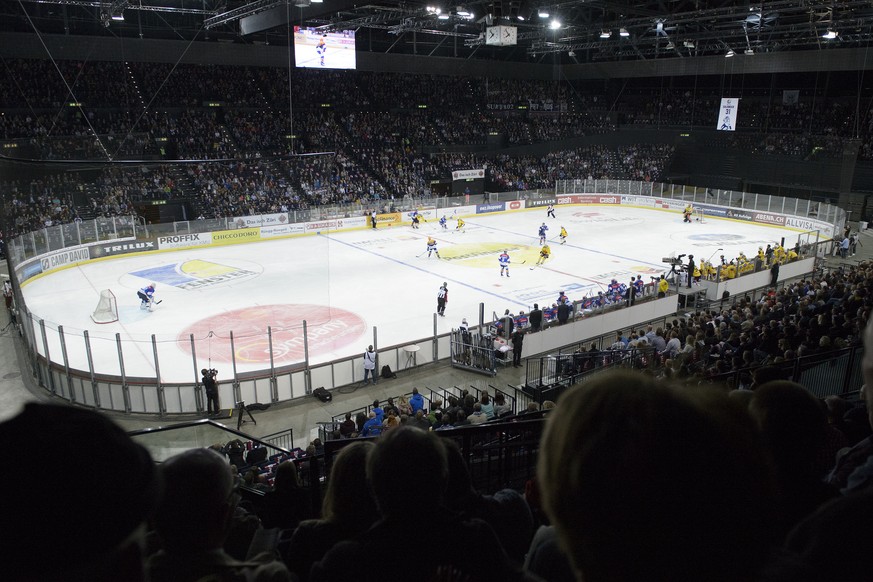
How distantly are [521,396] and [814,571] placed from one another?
14.0 meters

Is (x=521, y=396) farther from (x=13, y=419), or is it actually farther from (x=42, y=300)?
(x=42, y=300)

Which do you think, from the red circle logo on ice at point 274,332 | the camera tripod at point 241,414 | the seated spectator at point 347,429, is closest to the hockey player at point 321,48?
the red circle logo on ice at point 274,332

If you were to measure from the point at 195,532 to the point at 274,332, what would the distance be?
1756 centimetres

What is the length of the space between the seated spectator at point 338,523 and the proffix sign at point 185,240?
30.6 metres

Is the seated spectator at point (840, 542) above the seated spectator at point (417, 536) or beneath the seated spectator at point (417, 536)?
above

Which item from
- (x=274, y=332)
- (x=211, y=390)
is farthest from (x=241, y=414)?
(x=274, y=332)

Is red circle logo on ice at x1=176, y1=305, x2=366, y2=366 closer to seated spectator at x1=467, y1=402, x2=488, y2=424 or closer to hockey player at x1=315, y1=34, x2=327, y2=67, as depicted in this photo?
seated spectator at x1=467, y1=402, x2=488, y2=424

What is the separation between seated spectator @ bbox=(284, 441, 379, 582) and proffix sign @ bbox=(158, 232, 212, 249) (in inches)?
1204

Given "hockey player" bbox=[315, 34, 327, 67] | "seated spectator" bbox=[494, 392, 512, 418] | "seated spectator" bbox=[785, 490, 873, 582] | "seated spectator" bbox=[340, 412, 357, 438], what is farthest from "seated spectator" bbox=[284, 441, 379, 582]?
"hockey player" bbox=[315, 34, 327, 67]

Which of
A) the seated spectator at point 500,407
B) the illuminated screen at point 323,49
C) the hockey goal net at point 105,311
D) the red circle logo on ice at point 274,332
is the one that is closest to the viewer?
the seated spectator at point 500,407

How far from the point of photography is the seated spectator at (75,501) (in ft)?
3.81

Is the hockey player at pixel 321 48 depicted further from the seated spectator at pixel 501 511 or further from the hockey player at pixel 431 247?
the seated spectator at pixel 501 511

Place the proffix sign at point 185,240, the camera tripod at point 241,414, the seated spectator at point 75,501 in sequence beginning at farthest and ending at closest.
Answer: the proffix sign at point 185,240, the camera tripod at point 241,414, the seated spectator at point 75,501

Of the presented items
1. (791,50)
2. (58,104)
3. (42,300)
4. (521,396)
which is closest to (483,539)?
(521,396)
